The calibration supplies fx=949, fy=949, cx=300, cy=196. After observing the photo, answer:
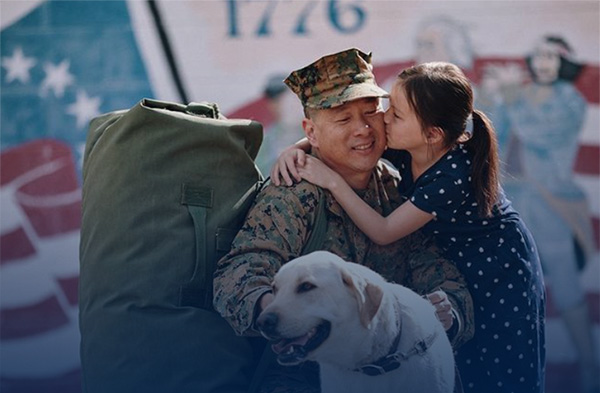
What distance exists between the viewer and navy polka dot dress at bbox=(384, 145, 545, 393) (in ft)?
8.03

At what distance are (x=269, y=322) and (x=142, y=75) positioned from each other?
9.44ft

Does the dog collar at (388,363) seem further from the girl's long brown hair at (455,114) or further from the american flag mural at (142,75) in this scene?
the american flag mural at (142,75)

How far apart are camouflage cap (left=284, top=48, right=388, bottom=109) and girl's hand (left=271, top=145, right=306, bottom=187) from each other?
143 millimetres

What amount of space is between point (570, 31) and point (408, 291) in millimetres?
2762

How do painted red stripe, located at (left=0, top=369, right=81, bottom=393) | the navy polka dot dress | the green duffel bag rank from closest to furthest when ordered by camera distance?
the green duffel bag < the navy polka dot dress < painted red stripe, located at (left=0, top=369, right=81, bottom=393)

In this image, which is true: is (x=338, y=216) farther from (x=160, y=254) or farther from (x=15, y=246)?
(x=15, y=246)

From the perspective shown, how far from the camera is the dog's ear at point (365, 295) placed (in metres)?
2.07

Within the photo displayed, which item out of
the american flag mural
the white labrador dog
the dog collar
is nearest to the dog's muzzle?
the white labrador dog

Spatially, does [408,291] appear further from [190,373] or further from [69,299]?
[69,299]

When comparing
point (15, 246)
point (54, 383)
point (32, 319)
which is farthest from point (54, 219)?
point (54, 383)

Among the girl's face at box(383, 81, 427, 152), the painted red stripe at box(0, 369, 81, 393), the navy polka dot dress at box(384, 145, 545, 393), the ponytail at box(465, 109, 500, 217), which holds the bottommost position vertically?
the painted red stripe at box(0, 369, 81, 393)

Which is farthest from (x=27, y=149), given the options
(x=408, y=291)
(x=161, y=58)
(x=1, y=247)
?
(x=408, y=291)

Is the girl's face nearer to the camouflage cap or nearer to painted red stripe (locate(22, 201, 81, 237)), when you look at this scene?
the camouflage cap

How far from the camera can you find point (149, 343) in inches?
91.9
